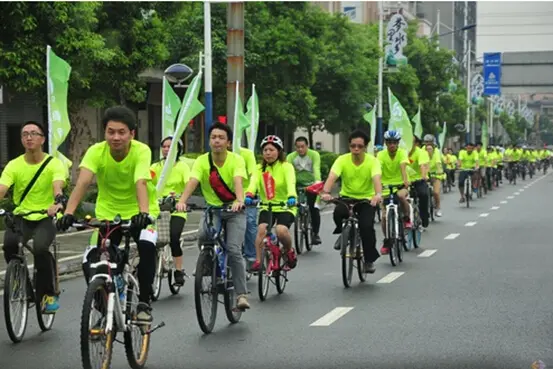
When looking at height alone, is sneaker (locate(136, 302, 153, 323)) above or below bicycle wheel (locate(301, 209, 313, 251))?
above

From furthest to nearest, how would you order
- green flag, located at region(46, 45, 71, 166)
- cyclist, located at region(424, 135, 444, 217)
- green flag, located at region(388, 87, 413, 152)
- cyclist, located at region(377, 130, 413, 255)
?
green flag, located at region(388, 87, 413, 152)
cyclist, located at region(424, 135, 444, 217)
green flag, located at region(46, 45, 71, 166)
cyclist, located at region(377, 130, 413, 255)

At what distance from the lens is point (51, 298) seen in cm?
992

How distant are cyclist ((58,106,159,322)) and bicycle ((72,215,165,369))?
9 centimetres

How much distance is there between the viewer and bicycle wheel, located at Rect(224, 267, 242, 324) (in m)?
10.1

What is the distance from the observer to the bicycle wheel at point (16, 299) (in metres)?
9.33

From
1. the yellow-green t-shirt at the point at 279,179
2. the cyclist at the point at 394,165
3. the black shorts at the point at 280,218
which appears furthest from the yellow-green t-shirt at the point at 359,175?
the cyclist at the point at 394,165

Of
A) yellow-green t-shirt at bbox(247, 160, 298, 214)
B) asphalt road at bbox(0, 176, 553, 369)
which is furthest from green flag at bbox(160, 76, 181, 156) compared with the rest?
yellow-green t-shirt at bbox(247, 160, 298, 214)

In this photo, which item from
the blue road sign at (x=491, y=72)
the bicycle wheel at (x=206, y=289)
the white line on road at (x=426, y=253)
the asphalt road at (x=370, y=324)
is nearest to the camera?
the asphalt road at (x=370, y=324)

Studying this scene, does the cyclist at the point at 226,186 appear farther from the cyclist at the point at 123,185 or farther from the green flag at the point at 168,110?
the green flag at the point at 168,110

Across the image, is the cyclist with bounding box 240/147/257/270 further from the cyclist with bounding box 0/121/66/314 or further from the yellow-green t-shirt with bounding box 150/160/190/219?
the cyclist with bounding box 0/121/66/314

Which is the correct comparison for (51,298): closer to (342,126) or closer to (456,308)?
(456,308)

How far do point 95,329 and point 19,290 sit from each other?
2575mm

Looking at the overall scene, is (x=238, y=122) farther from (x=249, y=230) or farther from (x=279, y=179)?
(x=249, y=230)

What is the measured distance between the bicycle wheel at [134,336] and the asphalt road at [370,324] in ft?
0.54
